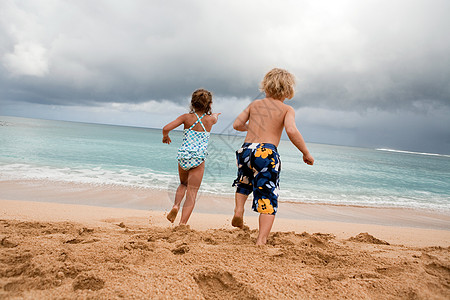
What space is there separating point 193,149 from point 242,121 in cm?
91

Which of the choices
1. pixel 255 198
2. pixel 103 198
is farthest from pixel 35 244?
pixel 103 198

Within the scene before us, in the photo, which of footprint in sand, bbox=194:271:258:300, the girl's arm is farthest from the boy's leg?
the girl's arm

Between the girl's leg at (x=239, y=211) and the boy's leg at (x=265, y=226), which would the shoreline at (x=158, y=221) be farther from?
the boy's leg at (x=265, y=226)

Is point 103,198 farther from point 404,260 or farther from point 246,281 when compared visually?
point 404,260

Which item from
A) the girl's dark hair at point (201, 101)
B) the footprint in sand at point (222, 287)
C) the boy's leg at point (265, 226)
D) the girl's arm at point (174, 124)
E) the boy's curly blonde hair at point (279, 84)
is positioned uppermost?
the boy's curly blonde hair at point (279, 84)

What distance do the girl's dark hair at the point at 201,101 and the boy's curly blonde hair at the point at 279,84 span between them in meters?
0.94

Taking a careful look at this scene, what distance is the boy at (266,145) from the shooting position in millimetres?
2762

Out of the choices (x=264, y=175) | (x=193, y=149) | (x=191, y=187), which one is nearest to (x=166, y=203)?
(x=191, y=187)

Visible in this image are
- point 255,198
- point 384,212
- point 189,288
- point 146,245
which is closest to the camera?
→ point 189,288

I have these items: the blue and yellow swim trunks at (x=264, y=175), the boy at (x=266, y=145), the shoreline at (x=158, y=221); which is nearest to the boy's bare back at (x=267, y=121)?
the boy at (x=266, y=145)

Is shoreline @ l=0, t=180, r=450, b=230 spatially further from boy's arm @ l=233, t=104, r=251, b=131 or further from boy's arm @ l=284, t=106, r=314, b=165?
boy's arm @ l=284, t=106, r=314, b=165

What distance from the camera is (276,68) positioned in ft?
10.1

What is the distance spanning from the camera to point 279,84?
298 centimetres

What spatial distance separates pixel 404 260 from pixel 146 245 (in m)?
2.44
